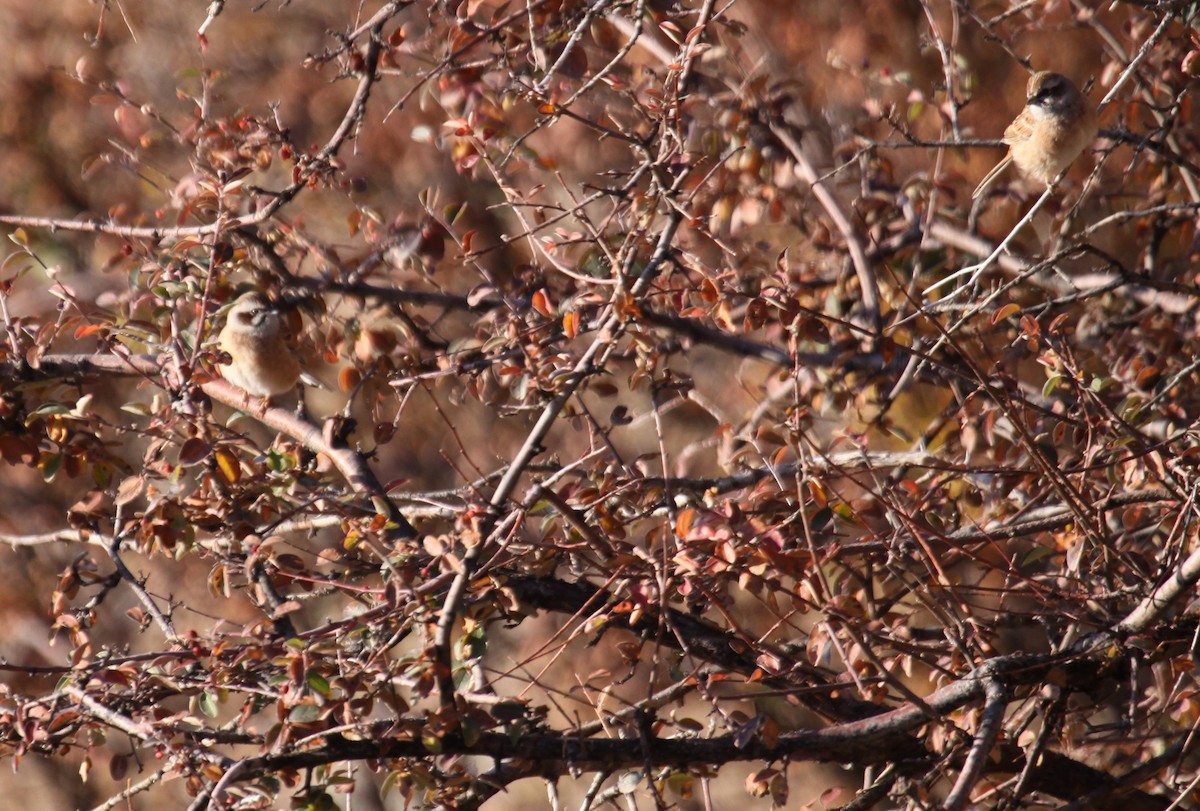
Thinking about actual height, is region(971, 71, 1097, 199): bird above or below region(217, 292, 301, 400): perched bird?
below

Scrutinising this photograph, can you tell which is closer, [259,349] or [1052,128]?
[1052,128]

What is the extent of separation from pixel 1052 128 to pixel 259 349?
2.03 meters

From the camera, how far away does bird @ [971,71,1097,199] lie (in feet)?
8.53

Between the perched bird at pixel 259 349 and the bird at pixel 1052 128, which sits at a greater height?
the perched bird at pixel 259 349

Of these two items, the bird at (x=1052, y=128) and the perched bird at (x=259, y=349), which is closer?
the bird at (x=1052, y=128)

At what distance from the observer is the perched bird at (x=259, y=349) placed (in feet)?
9.81

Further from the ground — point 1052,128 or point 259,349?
point 259,349

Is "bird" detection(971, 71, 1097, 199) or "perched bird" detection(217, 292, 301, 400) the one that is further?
"perched bird" detection(217, 292, 301, 400)

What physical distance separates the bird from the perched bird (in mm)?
1800

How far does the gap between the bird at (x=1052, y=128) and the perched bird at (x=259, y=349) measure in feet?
5.91

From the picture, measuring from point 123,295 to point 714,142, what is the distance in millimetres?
1610

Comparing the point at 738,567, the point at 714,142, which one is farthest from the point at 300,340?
the point at 738,567

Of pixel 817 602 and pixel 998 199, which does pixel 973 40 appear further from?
pixel 817 602

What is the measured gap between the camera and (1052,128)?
8.57 feet
